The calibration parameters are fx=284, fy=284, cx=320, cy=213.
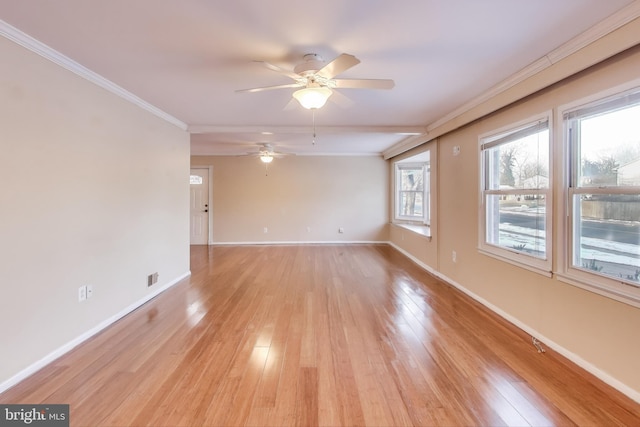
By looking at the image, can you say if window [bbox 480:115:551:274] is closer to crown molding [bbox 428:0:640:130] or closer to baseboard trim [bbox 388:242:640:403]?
crown molding [bbox 428:0:640:130]

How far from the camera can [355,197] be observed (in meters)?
7.11

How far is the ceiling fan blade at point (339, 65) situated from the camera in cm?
178

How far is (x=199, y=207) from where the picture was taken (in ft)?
22.8

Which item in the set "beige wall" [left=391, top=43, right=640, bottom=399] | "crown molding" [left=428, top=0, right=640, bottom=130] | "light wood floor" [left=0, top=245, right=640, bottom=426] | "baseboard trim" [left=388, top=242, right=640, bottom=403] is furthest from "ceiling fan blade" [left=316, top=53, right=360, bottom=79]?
"baseboard trim" [left=388, top=242, right=640, bottom=403]

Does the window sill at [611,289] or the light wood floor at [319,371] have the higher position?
the window sill at [611,289]

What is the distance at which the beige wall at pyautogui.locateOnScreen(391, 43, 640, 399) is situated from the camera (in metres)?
1.75

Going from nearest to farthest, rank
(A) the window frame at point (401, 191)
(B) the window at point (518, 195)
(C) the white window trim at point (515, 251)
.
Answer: (C) the white window trim at point (515, 251) < (B) the window at point (518, 195) < (A) the window frame at point (401, 191)

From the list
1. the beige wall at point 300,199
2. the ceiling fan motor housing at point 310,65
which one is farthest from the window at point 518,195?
the beige wall at point 300,199

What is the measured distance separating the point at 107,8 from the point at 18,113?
950mm

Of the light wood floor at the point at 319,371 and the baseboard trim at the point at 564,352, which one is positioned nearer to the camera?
the light wood floor at the point at 319,371

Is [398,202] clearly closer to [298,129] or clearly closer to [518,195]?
[298,129]

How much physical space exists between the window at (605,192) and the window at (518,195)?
0.69 feet

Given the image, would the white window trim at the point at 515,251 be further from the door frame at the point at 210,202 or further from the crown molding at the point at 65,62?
the door frame at the point at 210,202

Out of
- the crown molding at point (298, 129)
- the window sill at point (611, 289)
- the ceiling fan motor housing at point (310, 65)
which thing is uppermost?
the crown molding at point (298, 129)
